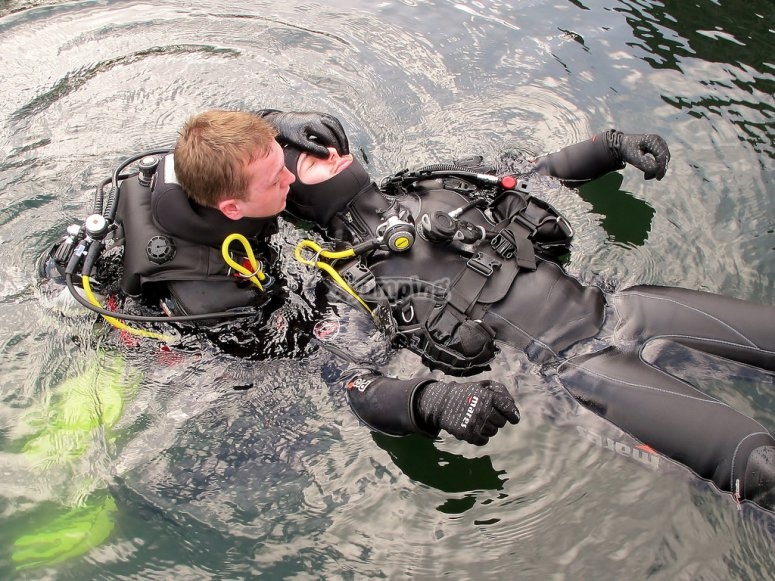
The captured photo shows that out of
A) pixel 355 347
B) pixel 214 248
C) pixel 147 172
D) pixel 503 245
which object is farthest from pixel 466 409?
pixel 147 172

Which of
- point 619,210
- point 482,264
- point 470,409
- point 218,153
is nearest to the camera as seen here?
point 470,409

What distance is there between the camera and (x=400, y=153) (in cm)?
466

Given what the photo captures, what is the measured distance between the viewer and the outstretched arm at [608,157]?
3389 millimetres

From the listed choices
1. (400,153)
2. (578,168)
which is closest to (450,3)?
(400,153)

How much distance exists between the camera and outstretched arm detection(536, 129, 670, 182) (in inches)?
133

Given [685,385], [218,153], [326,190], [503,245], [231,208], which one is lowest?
[685,385]

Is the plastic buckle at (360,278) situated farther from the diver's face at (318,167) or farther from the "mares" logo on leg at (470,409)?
the "mares" logo on leg at (470,409)

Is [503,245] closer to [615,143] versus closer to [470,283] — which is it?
[470,283]

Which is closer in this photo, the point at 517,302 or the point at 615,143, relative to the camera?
the point at 517,302

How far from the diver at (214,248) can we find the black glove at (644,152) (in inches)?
63.2

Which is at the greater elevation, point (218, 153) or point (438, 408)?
point (218, 153)

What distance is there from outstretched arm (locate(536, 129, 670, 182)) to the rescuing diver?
0.02 metres

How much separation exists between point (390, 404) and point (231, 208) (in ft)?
3.90

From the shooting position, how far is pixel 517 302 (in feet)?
10.2
